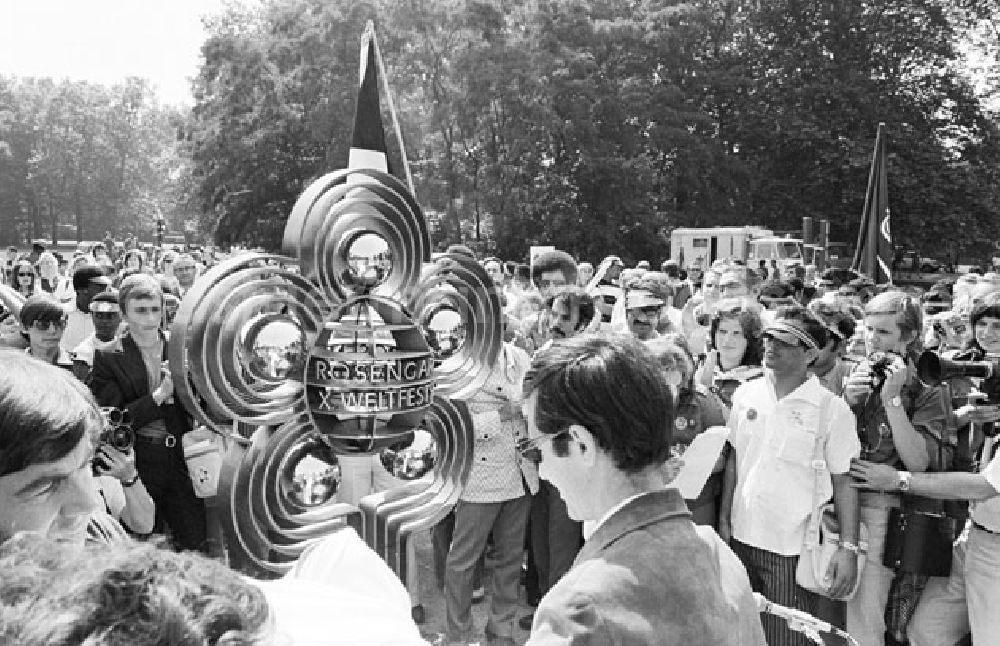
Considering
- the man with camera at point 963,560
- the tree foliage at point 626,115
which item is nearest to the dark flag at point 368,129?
the man with camera at point 963,560

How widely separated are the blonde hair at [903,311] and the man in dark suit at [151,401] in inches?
123

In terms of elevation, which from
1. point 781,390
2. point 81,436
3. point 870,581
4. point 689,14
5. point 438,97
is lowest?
point 870,581

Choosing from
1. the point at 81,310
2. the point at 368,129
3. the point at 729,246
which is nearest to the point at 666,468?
the point at 368,129

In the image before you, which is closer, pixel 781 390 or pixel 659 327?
pixel 781 390

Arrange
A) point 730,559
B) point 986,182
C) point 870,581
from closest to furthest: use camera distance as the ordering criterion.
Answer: point 730,559 < point 870,581 < point 986,182

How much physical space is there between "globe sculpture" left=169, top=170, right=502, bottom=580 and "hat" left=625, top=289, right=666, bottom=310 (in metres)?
2.13

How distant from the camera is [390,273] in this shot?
293 centimetres

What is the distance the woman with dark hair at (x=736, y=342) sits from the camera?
443 cm

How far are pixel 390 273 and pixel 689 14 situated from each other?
2588 centimetres

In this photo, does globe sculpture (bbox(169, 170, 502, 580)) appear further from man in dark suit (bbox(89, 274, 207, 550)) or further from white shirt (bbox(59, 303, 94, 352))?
white shirt (bbox(59, 303, 94, 352))

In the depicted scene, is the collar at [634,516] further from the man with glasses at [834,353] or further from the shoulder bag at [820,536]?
the man with glasses at [834,353]

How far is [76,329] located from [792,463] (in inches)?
191

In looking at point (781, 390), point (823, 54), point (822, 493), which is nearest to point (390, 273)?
point (781, 390)

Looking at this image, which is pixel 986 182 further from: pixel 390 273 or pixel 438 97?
pixel 390 273
